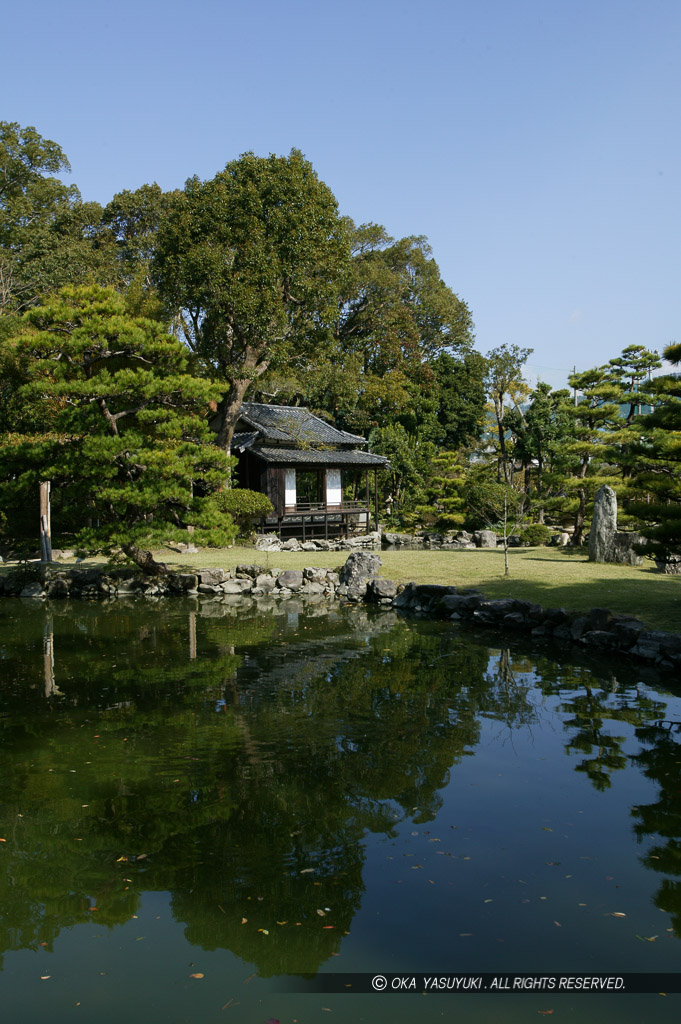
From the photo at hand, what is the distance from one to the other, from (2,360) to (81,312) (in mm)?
5345

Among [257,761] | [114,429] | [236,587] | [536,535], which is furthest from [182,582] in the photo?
[536,535]

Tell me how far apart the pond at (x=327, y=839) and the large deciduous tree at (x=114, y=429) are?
551 centimetres

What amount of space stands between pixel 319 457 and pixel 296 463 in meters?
1.01

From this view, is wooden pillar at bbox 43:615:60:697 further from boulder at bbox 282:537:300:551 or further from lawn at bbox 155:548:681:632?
boulder at bbox 282:537:300:551

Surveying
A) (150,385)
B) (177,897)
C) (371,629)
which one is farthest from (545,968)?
(150,385)

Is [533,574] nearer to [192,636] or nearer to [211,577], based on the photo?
[211,577]

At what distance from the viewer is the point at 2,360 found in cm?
1805

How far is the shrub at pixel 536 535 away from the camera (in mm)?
21516

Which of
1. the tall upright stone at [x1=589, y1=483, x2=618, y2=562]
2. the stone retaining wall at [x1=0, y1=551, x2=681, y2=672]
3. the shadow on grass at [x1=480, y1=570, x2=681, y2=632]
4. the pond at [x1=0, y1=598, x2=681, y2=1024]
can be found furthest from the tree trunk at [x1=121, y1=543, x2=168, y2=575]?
the tall upright stone at [x1=589, y1=483, x2=618, y2=562]

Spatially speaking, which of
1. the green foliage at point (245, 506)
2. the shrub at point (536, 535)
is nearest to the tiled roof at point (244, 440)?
the green foliage at point (245, 506)

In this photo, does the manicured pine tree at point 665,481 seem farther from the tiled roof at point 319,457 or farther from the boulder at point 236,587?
the tiled roof at point 319,457

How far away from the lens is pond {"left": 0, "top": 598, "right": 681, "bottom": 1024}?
3.67 meters

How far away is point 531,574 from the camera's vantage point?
1512 cm

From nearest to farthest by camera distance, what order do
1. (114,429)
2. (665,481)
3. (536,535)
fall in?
1. (665,481)
2. (114,429)
3. (536,535)
